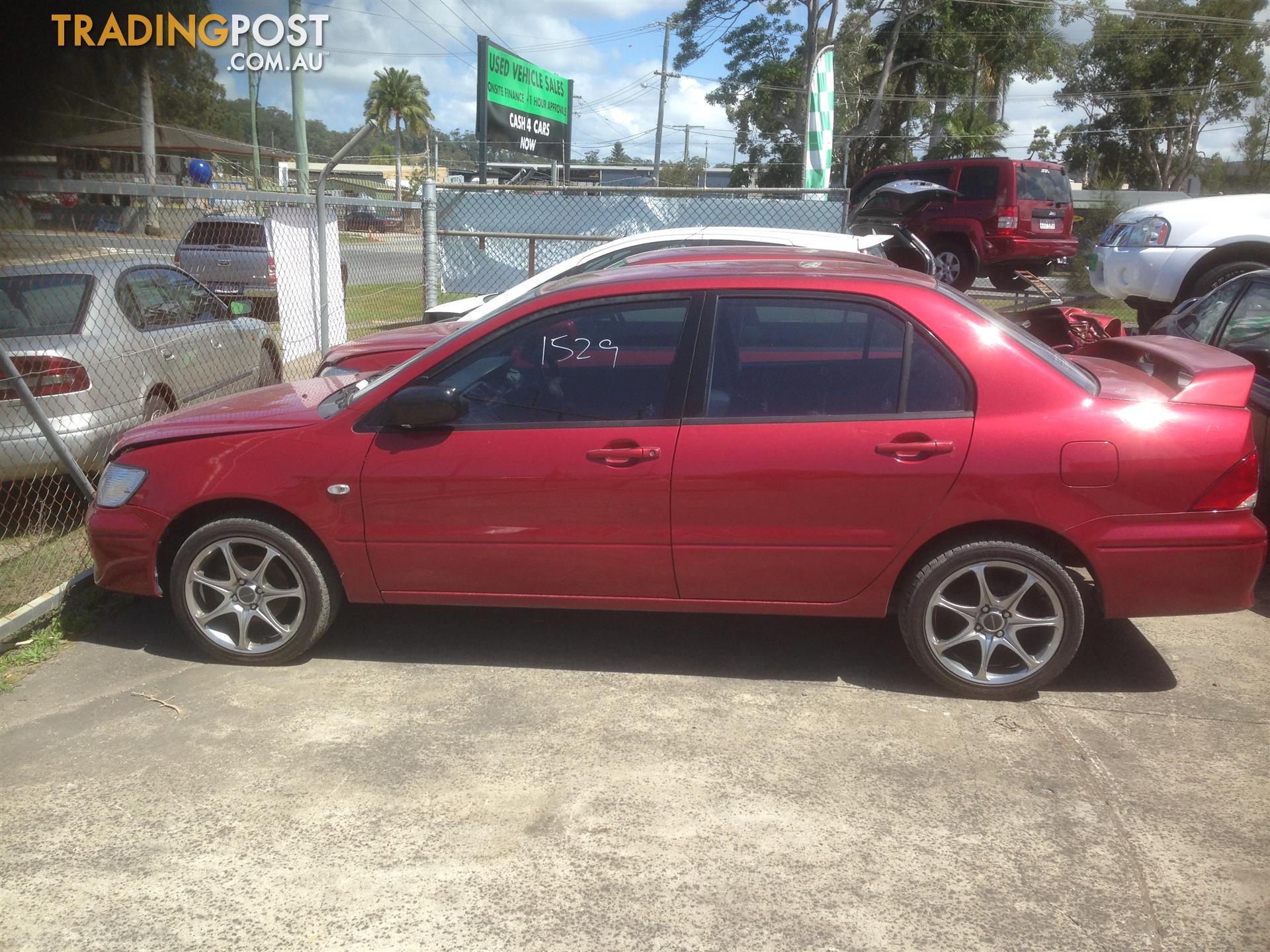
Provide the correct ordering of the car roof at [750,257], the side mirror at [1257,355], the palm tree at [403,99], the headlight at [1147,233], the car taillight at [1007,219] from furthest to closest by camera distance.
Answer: the palm tree at [403,99], the car taillight at [1007,219], the headlight at [1147,233], the side mirror at [1257,355], the car roof at [750,257]

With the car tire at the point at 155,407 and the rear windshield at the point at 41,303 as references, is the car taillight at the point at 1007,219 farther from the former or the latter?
the rear windshield at the point at 41,303

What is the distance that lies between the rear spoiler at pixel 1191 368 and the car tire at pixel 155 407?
5.60 metres

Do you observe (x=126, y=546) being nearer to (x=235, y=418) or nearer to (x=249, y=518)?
(x=249, y=518)

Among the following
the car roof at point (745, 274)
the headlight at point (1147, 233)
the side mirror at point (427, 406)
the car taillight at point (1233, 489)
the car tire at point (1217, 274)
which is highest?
→ the headlight at point (1147, 233)

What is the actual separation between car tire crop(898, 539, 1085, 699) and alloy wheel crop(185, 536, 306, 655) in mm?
2513

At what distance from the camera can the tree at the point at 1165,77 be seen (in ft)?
126

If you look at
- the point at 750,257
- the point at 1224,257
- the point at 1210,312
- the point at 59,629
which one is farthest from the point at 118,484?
the point at 1224,257

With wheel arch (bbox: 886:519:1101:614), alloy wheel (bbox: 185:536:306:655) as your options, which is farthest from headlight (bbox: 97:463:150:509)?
wheel arch (bbox: 886:519:1101:614)

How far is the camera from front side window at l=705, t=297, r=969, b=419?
4051 millimetres

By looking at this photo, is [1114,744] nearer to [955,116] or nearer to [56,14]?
[56,14]

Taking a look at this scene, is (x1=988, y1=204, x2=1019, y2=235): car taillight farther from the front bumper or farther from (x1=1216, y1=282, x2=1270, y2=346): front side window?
(x1=1216, y1=282, x2=1270, y2=346): front side window

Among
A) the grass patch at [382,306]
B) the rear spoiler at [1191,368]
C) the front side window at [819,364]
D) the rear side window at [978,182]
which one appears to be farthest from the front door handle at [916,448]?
the rear side window at [978,182]

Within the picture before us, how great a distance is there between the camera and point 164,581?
4.52 m

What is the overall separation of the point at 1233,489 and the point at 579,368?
251cm
